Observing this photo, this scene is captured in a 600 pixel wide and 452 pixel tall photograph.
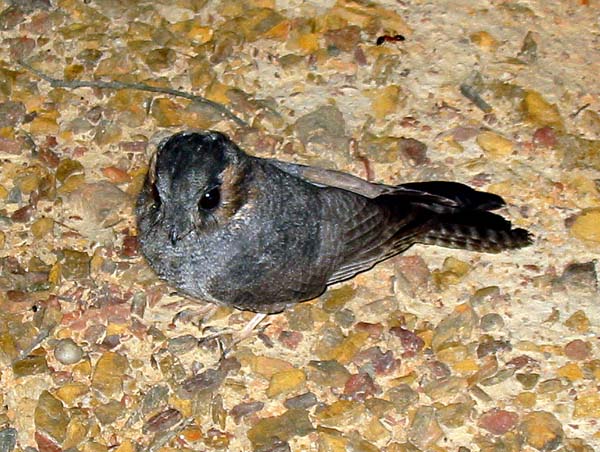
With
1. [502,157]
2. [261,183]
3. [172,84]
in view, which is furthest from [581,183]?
Answer: [172,84]

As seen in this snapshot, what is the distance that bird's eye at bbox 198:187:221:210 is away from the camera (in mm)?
5727

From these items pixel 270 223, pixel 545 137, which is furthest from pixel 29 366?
pixel 545 137

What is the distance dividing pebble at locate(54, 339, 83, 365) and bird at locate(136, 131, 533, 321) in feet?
2.16

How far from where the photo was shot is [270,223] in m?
6.06

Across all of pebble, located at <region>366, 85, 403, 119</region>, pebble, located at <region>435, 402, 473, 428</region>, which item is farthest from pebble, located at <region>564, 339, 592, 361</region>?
pebble, located at <region>366, 85, 403, 119</region>

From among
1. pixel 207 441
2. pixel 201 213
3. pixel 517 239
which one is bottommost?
pixel 207 441

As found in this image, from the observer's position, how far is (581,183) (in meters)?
7.16

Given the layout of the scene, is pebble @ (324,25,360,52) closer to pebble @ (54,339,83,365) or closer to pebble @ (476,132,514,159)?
pebble @ (476,132,514,159)

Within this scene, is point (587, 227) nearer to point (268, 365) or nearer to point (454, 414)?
point (454, 414)

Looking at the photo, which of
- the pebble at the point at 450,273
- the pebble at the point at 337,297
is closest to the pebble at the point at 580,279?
the pebble at the point at 450,273

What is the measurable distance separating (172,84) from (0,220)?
1.56 m

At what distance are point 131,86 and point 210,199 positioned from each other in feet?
7.27

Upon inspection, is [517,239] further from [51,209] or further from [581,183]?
[51,209]

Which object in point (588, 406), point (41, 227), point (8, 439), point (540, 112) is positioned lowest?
point (8, 439)
